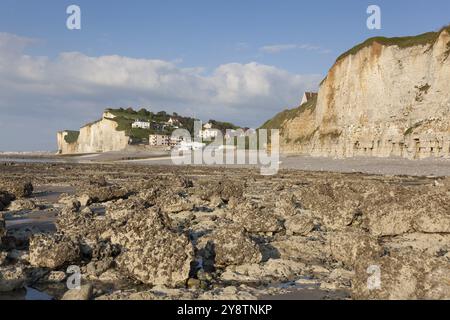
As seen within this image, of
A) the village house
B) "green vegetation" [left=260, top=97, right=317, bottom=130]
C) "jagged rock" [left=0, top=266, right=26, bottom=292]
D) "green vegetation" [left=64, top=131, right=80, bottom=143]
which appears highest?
the village house

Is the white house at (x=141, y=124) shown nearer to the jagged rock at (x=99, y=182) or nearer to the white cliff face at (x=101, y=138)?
the white cliff face at (x=101, y=138)

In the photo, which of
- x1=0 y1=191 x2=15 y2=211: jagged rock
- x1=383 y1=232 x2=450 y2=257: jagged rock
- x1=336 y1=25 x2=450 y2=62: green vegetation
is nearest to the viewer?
x1=383 y1=232 x2=450 y2=257: jagged rock

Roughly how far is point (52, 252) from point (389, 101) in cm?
4931

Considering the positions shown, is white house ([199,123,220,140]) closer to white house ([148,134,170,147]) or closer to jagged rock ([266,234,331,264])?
white house ([148,134,170,147])

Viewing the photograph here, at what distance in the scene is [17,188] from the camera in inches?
666

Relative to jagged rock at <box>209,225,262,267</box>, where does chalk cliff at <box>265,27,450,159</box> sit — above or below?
above

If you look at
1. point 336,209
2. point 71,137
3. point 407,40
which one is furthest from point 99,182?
point 71,137

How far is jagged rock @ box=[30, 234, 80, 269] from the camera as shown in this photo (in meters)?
7.21

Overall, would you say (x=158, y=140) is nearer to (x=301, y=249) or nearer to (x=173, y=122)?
(x=173, y=122)

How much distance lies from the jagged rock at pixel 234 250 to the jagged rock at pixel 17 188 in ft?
38.5

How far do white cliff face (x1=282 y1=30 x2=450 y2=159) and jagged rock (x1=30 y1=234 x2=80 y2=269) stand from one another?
3968 cm

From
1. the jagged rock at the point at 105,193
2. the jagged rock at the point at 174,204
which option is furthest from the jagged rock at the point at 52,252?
the jagged rock at the point at 105,193

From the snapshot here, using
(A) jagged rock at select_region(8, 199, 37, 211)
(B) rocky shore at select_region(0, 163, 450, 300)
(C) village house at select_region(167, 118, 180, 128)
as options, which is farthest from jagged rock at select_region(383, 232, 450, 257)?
(C) village house at select_region(167, 118, 180, 128)
